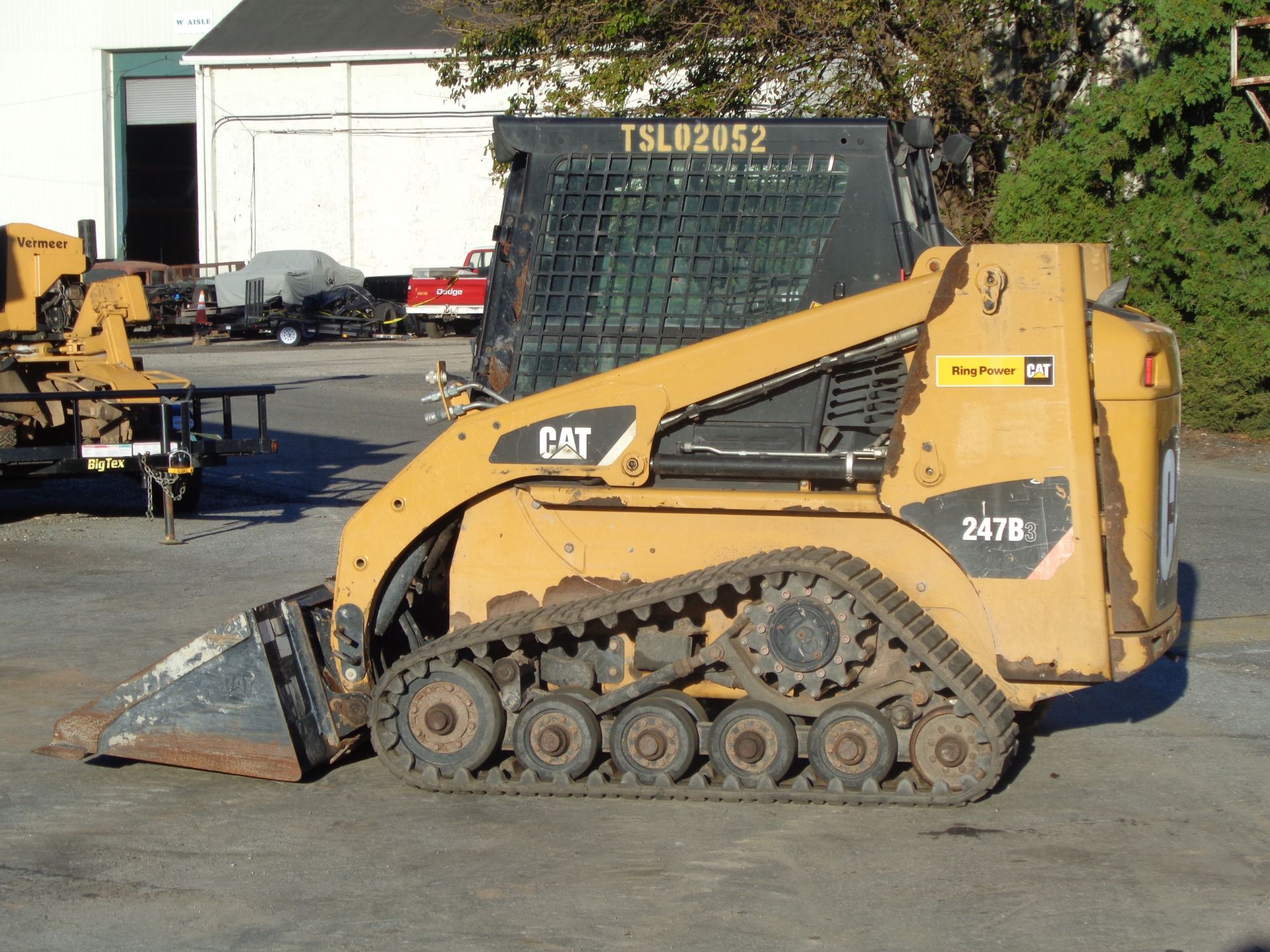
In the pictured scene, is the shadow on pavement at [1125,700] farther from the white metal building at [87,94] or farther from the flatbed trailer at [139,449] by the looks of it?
the white metal building at [87,94]

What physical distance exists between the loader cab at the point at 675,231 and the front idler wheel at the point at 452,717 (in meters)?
1.22

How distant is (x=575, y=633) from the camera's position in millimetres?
5164

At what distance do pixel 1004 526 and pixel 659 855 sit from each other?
161cm

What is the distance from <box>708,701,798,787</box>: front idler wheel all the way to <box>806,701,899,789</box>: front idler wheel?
0.34 feet

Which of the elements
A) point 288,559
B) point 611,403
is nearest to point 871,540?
point 611,403

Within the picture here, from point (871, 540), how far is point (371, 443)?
11.9 m

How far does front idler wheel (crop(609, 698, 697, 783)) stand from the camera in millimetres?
5188

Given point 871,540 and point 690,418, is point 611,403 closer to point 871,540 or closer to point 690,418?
point 690,418

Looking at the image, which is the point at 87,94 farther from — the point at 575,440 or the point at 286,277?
the point at 575,440

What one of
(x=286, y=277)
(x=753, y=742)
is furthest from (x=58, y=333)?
(x=286, y=277)

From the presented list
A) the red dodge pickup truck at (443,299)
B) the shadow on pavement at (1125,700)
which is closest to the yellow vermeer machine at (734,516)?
the shadow on pavement at (1125,700)

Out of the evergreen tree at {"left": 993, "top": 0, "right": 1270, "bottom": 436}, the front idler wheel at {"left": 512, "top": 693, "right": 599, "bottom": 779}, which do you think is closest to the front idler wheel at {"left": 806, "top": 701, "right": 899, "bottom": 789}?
the front idler wheel at {"left": 512, "top": 693, "right": 599, "bottom": 779}

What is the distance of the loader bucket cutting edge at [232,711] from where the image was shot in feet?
17.7

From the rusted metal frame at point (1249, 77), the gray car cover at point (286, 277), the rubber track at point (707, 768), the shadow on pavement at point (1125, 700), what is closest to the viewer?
the rubber track at point (707, 768)
